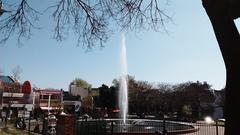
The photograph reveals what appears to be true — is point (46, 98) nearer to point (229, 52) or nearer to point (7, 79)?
point (7, 79)

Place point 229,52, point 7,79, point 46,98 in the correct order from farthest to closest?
point 7,79 → point 46,98 → point 229,52

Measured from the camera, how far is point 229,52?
6.96 m

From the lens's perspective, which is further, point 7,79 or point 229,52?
point 7,79

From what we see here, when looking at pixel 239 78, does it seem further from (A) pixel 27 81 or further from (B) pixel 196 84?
(B) pixel 196 84

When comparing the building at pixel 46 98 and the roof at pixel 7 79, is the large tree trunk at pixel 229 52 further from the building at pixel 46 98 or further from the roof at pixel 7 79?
the roof at pixel 7 79

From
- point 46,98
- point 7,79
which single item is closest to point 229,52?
point 46,98

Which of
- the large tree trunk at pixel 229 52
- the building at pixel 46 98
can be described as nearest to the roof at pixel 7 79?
the building at pixel 46 98

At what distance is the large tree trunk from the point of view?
6750 millimetres

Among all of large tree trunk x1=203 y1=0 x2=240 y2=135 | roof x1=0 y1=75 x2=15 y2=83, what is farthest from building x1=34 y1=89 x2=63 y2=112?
large tree trunk x1=203 y1=0 x2=240 y2=135

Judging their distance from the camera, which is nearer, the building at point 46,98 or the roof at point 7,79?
the building at point 46,98

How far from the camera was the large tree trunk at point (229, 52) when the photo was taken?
6750 mm

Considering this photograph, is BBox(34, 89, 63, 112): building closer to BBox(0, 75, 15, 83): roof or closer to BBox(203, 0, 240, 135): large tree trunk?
BBox(0, 75, 15, 83): roof

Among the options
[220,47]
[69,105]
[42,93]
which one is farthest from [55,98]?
[220,47]

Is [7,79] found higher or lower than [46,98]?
higher
